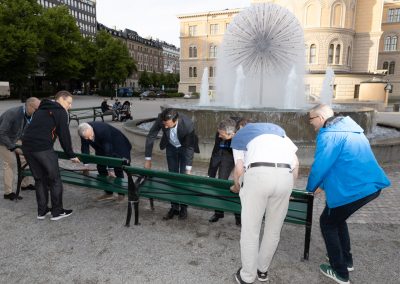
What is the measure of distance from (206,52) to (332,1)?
27328 millimetres

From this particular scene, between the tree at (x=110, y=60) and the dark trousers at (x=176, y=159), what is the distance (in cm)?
6136

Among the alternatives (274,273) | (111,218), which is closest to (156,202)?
(111,218)

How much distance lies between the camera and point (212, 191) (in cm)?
445

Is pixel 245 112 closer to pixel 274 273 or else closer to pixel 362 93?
pixel 274 273

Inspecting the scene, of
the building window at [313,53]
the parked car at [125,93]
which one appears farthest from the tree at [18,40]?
A: the building window at [313,53]

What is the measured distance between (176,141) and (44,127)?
5.87 ft

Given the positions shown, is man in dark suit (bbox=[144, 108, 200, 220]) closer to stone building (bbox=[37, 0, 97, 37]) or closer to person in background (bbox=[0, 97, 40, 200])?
person in background (bbox=[0, 97, 40, 200])

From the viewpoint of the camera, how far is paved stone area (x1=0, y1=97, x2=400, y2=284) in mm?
3473

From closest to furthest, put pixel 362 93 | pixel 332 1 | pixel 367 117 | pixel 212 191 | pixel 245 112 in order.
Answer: pixel 212 191, pixel 245 112, pixel 367 117, pixel 362 93, pixel 332 1

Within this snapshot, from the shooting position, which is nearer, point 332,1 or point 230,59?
point 230,59

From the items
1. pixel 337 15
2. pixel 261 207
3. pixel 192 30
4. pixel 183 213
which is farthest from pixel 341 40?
pixel 261 207

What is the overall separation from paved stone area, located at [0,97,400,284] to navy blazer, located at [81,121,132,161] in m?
0.89

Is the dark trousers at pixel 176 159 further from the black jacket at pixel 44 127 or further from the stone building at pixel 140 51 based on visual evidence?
the stone building at pixel 140 51

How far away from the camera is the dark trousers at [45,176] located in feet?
14.8
